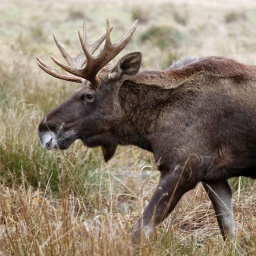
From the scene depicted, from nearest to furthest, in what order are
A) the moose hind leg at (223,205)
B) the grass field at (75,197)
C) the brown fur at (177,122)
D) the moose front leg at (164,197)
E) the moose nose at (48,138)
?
the grass field at (75,197) < the moose front leg at (164,197) < the brown fur at (177,122) < the moose nose at (48,138) < the moose hind leg at (223,205)

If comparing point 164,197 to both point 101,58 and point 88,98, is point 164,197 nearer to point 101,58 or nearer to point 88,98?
point 88,98

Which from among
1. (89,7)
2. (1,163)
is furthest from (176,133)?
(89,7)

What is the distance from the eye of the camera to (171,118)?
5230 mm

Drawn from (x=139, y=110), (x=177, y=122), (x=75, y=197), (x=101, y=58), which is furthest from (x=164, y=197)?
(x=75, y=197)

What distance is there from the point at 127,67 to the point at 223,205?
1316mm

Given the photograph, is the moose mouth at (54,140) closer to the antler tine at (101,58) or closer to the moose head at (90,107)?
the moose head at (90,107)

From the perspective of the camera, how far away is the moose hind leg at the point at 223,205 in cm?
555

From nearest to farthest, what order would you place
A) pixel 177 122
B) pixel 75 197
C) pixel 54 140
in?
pixel 177 122
pixel 54 140
pixel 75 197

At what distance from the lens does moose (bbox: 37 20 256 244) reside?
5.07m

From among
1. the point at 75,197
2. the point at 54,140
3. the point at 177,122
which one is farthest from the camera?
the point at 75,197

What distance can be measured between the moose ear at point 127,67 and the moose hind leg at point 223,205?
41.9 inches

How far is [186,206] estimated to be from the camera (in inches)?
240

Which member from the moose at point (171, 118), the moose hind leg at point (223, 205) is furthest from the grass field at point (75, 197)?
the moose at point (171, 118)

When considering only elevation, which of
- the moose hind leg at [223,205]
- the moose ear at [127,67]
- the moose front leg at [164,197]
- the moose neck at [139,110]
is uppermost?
the moose ear at [127,67]
